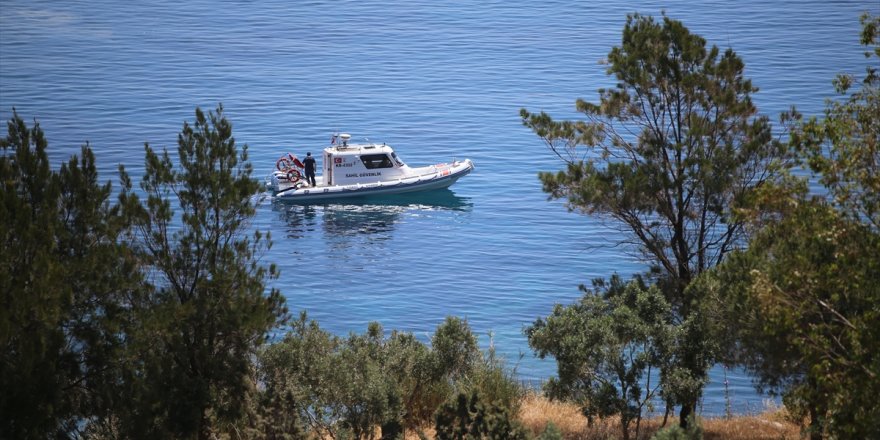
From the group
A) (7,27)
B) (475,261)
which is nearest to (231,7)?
(7,27)

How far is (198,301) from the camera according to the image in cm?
1580

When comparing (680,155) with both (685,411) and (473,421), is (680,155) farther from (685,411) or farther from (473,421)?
(473,421)

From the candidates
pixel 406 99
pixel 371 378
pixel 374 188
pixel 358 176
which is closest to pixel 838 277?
pixel 371 378

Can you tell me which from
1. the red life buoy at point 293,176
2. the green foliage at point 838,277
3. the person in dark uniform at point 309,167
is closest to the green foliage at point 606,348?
the green foliage at point 838,277

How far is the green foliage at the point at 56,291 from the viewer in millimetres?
13734

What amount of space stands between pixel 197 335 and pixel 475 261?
2700 centimetres

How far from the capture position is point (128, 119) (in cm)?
6131

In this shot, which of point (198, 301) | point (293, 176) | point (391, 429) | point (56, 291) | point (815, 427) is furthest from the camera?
point (293, 176)

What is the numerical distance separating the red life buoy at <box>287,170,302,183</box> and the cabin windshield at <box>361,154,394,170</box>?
2886 millimetres

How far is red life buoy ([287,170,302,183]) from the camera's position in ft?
167

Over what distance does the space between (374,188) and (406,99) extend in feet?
57.1

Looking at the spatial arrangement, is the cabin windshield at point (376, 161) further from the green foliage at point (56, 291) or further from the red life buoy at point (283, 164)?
the green foliage at point (56, 291)

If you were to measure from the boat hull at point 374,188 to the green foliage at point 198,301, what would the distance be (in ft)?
112

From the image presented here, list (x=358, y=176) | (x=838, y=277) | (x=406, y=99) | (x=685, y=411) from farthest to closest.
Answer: (x=406, y=99), (x=358, y=176), (x=685, y=411), (x=838, y=277)
